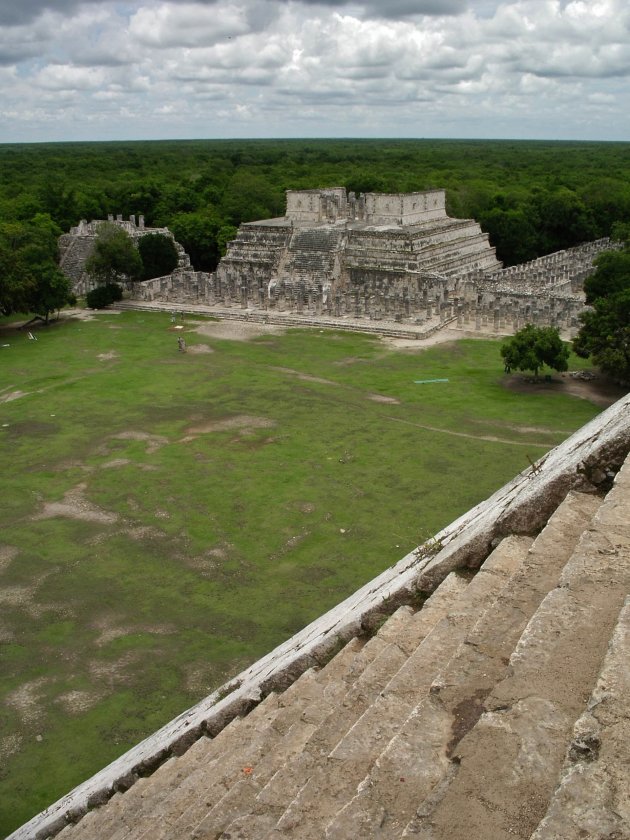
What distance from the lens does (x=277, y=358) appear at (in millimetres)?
25656

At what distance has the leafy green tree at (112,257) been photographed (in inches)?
1369

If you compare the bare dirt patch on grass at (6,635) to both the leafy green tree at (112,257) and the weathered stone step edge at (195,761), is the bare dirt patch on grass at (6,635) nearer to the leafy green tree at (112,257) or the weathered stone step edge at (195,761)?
the weathered stone step edge at (195,761)

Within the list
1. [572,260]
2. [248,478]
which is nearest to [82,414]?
[248,478]

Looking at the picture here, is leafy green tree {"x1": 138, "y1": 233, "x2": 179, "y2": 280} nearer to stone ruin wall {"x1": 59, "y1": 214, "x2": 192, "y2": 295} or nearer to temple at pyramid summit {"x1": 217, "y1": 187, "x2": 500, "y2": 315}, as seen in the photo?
stone ruin wall {"x1": 59, "y1": 214, "x2": 192, "y2": 295}

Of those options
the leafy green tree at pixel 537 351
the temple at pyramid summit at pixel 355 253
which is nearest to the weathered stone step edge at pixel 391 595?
the leafy green tree at pixel 537 351

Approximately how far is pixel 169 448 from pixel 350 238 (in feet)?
69.6

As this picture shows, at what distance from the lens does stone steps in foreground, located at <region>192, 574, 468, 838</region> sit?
393 centimetres

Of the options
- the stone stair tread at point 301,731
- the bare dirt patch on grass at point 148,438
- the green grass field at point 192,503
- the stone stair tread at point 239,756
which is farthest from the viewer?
the bare dirt patch on grass at point 148,438

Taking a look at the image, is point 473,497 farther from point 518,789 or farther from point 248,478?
point 518,789

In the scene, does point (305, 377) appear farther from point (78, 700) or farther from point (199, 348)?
point (78, 700)

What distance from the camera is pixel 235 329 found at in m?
30.2

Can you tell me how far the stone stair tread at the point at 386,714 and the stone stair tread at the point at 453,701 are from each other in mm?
200

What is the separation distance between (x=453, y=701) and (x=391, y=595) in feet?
6.41

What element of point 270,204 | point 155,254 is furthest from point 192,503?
point 270,204
